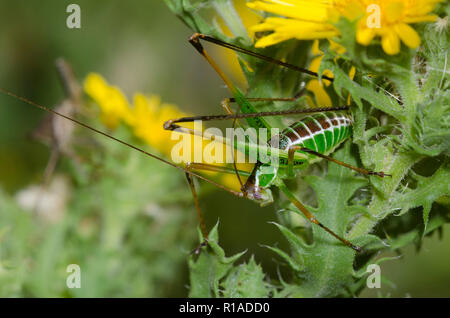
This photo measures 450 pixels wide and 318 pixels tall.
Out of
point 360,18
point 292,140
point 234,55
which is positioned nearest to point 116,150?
point 292,140

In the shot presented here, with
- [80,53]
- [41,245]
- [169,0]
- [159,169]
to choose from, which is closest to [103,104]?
[159,169]

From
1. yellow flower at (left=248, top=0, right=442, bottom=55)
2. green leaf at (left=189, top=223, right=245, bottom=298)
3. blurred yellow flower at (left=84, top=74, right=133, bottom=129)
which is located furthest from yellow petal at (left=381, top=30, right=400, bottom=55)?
blurred yellow flower at (left=84, top=74, right=133, bottom=129)

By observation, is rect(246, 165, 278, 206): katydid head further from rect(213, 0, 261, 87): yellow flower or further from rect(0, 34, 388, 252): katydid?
rect(213, 0, 261, 87): yellow flower

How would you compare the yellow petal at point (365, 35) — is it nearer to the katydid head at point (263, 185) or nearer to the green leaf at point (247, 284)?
the katydid head at point (263, 185)

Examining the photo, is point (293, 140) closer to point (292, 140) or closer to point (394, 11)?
point (292, 140)

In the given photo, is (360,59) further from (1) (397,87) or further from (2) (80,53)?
(2) (80,53)

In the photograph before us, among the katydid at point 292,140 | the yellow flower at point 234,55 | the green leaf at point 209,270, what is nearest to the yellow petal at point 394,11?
the katydid at point 292,140
